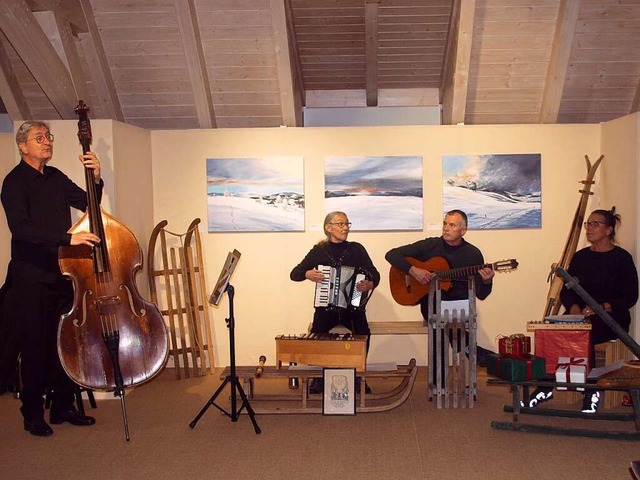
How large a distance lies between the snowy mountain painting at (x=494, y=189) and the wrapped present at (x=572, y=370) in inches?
77.3

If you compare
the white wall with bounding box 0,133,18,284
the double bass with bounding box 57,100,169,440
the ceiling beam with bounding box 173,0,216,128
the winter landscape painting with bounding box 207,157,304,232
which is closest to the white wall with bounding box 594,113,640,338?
the winter landscape painting with bounding box 207,157,304,232

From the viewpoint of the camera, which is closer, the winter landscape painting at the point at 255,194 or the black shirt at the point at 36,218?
the black shirt at the point at 36,218

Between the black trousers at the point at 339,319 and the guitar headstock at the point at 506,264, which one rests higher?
the guitar headstock at the point at 506,264

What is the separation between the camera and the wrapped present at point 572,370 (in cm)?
509

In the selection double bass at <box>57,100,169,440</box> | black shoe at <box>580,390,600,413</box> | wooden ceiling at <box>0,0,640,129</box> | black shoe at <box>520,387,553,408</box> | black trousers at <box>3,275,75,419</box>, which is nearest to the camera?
double bass at <box>57,100,169,440</box>

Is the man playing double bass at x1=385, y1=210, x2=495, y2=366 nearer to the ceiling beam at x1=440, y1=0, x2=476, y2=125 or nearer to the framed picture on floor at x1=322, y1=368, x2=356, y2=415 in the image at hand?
the framed picture on floor at x1=322, y1=368, x2=356, y2=415

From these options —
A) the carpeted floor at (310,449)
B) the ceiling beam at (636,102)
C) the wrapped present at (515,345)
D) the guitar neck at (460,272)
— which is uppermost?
the ceiling beam at (636,102)

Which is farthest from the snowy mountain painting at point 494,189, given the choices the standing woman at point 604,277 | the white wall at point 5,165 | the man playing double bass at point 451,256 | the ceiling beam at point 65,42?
the white wall at point 5,165

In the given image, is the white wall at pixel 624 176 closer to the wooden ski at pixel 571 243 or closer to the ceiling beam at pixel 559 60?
the wooden ski at pixel 571 243

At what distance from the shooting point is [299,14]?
7402 millimetres

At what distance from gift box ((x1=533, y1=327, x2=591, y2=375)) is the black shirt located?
11.3 feet

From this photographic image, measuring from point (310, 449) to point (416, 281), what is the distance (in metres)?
1.93

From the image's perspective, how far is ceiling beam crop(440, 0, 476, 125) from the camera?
6.65m

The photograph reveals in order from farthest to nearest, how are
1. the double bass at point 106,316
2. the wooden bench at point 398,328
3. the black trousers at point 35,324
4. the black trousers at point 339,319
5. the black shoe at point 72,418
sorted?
the black trousers at point 339,319, the wooden bench at point 398,328, the black shoe at point 72,418, the black trousers at point 35,324, the double bass at point 106,316
